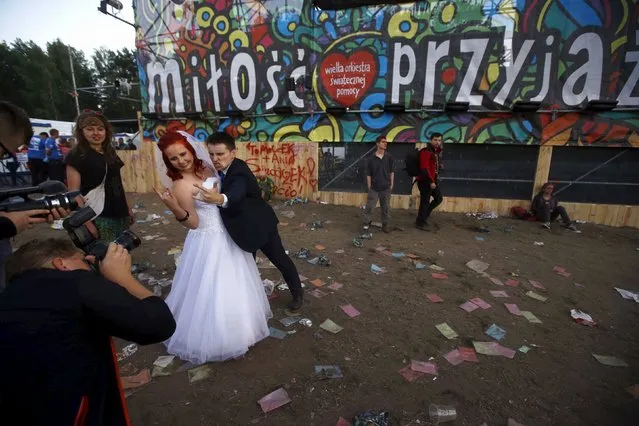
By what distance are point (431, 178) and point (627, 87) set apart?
5424 mm

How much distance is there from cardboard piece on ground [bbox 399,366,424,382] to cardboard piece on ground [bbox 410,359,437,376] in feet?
0.11

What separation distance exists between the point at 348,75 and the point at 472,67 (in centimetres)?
322

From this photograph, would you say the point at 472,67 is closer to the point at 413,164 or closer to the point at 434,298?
the point at 413,164

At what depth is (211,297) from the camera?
261 centimetres

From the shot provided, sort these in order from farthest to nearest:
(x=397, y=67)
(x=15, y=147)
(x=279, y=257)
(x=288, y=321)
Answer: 1. (x=397, y=67)
2. (x=288, y=321)
3. (x=279, y=257)
4. (x=15, y=147)

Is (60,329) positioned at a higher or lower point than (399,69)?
lower

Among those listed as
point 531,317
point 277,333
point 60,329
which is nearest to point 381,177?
point 531,317

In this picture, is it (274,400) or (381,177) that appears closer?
(274,400)

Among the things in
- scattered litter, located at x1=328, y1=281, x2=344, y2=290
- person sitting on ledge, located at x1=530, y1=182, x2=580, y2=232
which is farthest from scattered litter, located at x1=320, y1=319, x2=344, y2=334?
person sitting on ledge, located at x1=530, y1=182, x2=580, y2=232

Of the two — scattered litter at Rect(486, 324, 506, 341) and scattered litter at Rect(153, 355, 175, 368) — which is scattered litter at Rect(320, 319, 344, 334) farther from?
scattered litter at Rect(486, 324, 506, 341)

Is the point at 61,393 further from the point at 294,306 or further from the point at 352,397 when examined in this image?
the point at 294,306

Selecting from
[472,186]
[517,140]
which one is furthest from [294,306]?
[517,140]

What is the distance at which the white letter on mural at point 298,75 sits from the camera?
29.3 feet

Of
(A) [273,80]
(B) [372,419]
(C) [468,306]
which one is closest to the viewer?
(B) [372,419]
